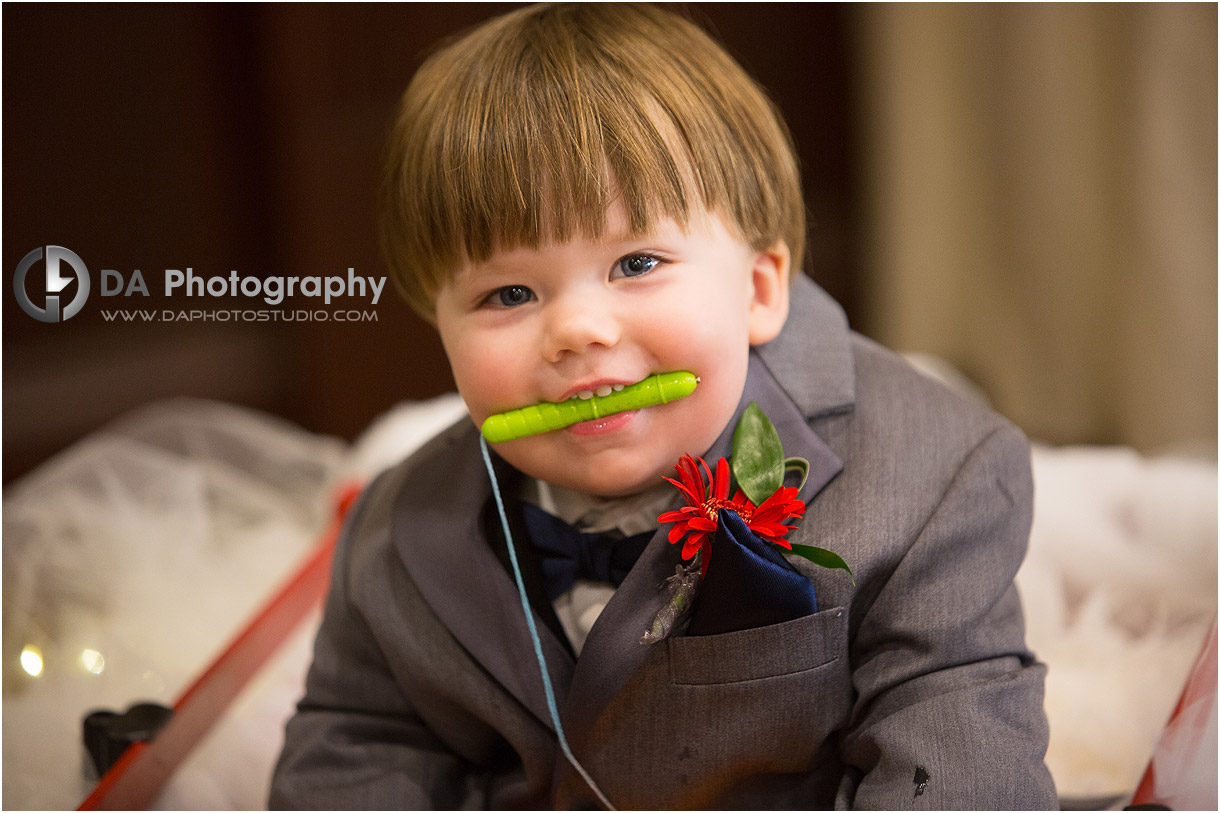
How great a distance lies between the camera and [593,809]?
76 cm

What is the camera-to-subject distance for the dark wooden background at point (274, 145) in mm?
1565

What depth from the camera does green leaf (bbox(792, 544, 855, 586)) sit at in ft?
1.97

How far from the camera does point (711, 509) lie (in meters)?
0.61

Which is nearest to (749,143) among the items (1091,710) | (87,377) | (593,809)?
(593,809)

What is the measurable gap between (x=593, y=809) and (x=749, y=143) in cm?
49

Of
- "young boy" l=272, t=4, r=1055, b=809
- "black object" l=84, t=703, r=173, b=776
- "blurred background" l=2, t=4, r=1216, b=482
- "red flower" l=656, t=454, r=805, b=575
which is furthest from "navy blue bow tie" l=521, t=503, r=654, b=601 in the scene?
"blurred background" l=2, t=4, r=1216, b=482

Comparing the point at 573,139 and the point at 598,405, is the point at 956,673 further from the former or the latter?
the point at 573,139

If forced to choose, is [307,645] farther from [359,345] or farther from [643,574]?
[359,345]

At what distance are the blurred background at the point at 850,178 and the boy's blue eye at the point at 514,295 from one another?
0.68 metres

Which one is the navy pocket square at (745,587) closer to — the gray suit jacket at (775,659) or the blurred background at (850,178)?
the gray suit jacket at (775,659)

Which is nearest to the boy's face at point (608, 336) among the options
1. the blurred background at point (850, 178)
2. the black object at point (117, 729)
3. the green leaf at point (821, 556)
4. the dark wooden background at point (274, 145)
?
the green leaf at point (821, 556)

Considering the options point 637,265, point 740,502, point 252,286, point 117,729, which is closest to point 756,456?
point 740,502

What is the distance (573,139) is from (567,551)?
0.29m

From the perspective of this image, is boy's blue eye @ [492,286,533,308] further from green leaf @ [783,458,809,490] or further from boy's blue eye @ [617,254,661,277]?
green leaf @ [783,458,809,490]
